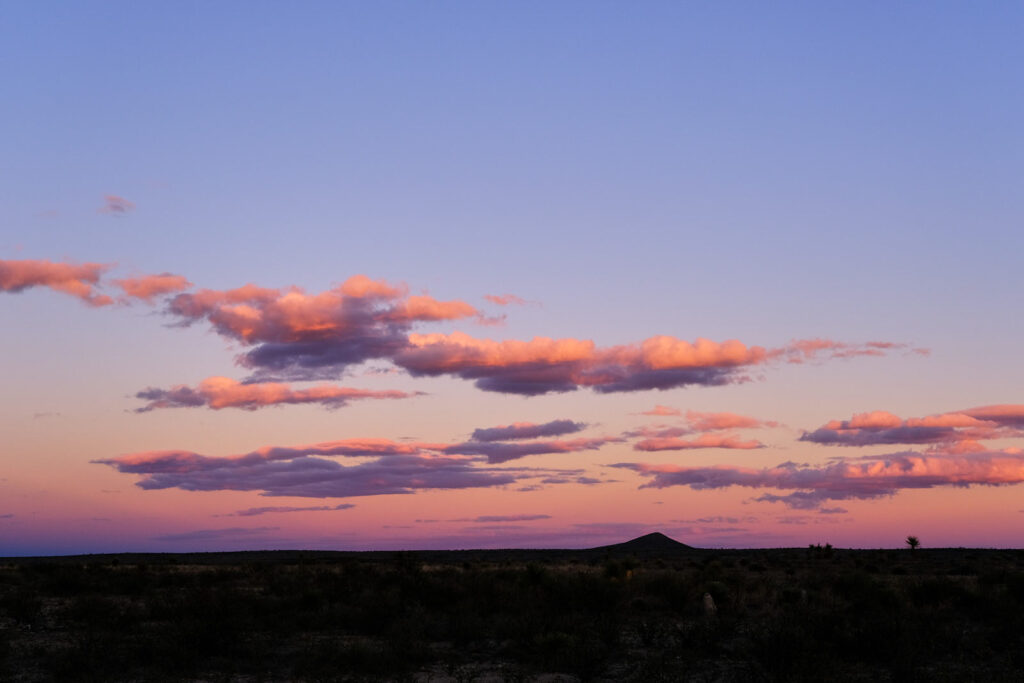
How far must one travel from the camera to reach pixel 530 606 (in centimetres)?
2564

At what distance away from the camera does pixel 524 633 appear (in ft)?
70.4

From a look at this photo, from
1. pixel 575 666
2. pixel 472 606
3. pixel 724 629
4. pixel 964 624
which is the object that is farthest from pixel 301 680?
pixel 964 624

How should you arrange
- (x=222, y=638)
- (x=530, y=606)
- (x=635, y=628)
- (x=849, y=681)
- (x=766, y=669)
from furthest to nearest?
(x=530, y=606) → (x=635, y=628) → (x=222, y=638) → (x=766, y=669) → (x=849, y=681)

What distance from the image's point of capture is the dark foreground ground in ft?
61.0

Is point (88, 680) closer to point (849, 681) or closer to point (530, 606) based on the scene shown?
point (530, 606)

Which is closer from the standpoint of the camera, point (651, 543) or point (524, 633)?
point (524, 633)

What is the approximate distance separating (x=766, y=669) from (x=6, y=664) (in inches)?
632

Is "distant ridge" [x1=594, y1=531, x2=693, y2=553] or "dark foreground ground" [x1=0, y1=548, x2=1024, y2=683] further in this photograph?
"distant ridge" [x1=594, y1=531, x2=693, y2=553]

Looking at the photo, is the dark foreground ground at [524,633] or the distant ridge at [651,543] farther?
the distant ridge at [651,543]

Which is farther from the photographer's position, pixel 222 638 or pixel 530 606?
pixel 530 606

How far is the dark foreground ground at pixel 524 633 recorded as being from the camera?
18594 millimetres

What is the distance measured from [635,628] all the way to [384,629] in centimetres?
676

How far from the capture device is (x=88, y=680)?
57.5 ft

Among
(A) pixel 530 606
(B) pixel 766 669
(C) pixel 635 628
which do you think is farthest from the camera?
(A) pixel 530 606
